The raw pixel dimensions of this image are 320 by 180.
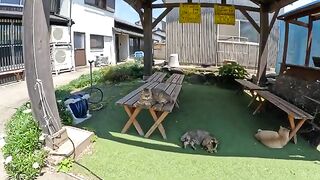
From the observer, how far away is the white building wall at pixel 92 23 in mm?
13703

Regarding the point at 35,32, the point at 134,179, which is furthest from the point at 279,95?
the point at 35,32

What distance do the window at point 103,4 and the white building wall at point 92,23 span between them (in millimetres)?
201

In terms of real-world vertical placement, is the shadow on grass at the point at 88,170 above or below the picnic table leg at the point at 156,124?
below

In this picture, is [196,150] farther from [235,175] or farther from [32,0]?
[32,0]

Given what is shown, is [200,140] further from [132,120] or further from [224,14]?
[224,14]

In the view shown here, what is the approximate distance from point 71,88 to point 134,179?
558 cm

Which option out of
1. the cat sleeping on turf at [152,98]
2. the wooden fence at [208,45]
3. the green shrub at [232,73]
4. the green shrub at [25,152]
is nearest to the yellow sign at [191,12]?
the green shrub at [232,73]

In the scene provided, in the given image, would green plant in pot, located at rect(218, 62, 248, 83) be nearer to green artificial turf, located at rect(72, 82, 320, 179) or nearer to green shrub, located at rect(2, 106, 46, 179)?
green artificial turf, located at rect(72, 82, 320, 179)

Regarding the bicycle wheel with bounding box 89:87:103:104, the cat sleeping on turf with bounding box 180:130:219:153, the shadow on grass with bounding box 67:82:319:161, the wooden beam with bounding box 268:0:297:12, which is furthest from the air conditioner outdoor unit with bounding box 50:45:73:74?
the cat sleeping on turf with bounding box 180:130:219:153

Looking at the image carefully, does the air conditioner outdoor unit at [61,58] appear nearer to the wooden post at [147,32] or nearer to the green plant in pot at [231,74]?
the wooden post at [147,32]

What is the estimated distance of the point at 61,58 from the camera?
12273 mm

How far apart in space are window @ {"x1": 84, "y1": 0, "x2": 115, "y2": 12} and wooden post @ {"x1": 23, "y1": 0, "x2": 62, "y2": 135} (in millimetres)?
12001

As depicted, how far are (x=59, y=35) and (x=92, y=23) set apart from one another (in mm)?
3645

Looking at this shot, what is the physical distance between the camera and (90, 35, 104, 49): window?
16.1m
